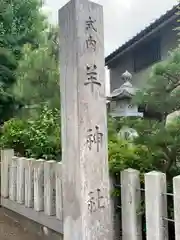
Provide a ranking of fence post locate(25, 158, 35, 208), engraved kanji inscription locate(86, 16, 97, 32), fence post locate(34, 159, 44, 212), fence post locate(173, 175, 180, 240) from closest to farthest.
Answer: fence post locate(173, 175, 180, 240) → engraved kanji inscription locate(86, 16, 97, 32) → fence post locate(34, 159, 44, 212) → fence post locate(25, 158, 35, 208)

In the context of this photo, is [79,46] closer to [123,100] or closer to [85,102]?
[85,102]

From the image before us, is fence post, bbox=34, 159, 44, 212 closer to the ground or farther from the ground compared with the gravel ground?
farther from the ground

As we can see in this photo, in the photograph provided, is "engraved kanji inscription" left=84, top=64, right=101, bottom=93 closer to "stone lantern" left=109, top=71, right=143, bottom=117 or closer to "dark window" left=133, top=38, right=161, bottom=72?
"stone lantern" left=109, top=71, right=143, bottom=117

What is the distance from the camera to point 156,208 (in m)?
2.37

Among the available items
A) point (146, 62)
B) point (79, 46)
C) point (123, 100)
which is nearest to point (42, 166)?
point (79, 46)

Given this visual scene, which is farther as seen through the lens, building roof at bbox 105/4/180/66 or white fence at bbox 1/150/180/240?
building roof at bbox 105/4/180/66

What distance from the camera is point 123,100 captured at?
5.58 metres

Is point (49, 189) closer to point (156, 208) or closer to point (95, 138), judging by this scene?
point (95, 138)

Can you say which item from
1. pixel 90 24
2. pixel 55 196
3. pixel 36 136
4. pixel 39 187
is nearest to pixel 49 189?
pixel 55 196

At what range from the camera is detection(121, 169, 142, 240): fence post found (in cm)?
261

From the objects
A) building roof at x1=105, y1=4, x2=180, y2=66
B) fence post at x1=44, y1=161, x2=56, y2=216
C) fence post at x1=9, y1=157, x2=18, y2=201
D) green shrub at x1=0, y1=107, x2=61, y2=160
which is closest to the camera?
fence post at x1=44, y1=161, x2=56, y2=216

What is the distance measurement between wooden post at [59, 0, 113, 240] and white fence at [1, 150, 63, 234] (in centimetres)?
70

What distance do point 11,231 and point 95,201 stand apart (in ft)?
6.78

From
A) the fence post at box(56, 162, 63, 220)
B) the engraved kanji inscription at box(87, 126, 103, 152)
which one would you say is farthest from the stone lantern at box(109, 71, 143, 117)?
the engraved kanji inscription at box(87, 126, 103, 152)
